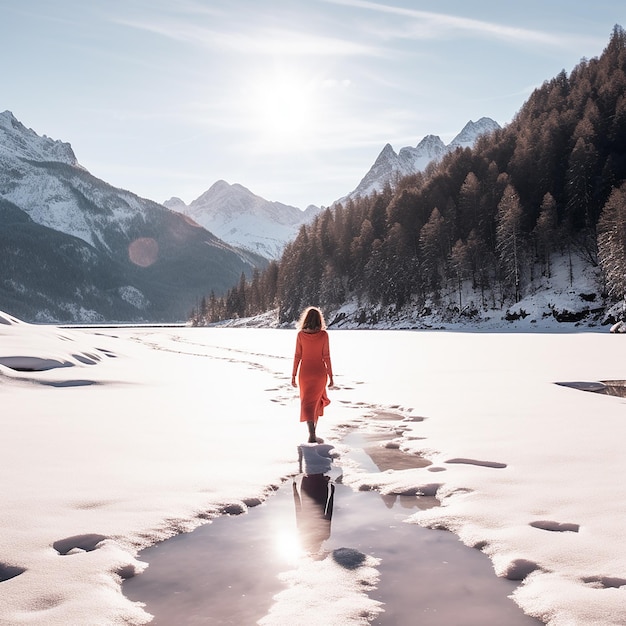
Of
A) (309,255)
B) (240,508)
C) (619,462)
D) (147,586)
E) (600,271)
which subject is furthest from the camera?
(309,255)

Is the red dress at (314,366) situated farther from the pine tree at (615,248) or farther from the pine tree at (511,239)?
the pine tree at (511,239)

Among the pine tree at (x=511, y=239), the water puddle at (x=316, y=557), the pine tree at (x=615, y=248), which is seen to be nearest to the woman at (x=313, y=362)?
the water puddle at (x=316, y=557)

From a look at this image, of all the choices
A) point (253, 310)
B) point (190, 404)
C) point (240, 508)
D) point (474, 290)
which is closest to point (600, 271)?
point (474, 290)

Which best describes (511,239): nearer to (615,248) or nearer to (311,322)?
(615,248)

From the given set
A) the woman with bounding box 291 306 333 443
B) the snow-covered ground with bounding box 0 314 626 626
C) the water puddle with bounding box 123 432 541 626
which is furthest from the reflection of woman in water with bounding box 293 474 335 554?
the woman with bounding box 291 306 333 443

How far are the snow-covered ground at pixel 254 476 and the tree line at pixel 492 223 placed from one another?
171 feet

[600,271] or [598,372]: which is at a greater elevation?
[600,271]

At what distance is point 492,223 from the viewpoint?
262ft

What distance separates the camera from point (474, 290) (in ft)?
253

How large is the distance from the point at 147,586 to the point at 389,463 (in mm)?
4106

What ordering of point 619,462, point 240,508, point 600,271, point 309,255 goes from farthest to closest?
point 309,255 → point 600,271 → point 619,462 → point 240,508

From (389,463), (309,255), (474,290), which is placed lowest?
(389,463)

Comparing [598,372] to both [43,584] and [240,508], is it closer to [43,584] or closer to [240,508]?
[240,508]

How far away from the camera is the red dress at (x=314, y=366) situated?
8477 millimetres
